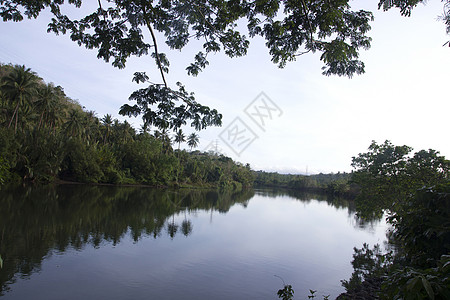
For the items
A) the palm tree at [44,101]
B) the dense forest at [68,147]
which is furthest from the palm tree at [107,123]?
the palm tree at [44,101]

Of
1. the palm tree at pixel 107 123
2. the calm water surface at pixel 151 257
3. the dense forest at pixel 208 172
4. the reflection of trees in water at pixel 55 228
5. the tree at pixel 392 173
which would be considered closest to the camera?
the dense forest at pixel 208 172

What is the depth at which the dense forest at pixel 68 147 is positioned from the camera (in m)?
27.8

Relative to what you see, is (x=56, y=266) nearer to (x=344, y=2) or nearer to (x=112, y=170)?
(x=344, y=2)

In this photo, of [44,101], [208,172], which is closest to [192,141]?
[208,172]

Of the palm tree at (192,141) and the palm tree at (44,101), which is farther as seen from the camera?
the palm tree at (192,141)

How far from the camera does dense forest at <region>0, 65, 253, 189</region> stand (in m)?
27.8

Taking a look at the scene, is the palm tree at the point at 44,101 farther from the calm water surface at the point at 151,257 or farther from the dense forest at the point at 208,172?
the calm water surface at the point at 151,257

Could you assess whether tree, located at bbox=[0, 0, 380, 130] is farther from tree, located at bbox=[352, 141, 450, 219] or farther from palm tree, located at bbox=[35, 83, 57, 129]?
palm tree, located at bbox=[35, 83, 57, 129]

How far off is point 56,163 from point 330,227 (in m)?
29.9

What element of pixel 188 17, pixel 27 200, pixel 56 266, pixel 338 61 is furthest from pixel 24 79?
pixel 338 61

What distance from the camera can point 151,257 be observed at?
9984 millimetres

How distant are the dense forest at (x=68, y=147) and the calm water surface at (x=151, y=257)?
191 inches

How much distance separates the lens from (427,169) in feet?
32.8

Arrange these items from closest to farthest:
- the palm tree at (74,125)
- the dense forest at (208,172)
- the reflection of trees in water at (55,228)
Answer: the dense forest at (208,172), the reflection of trees in water at (55,228), the palm tree at (74,125)
